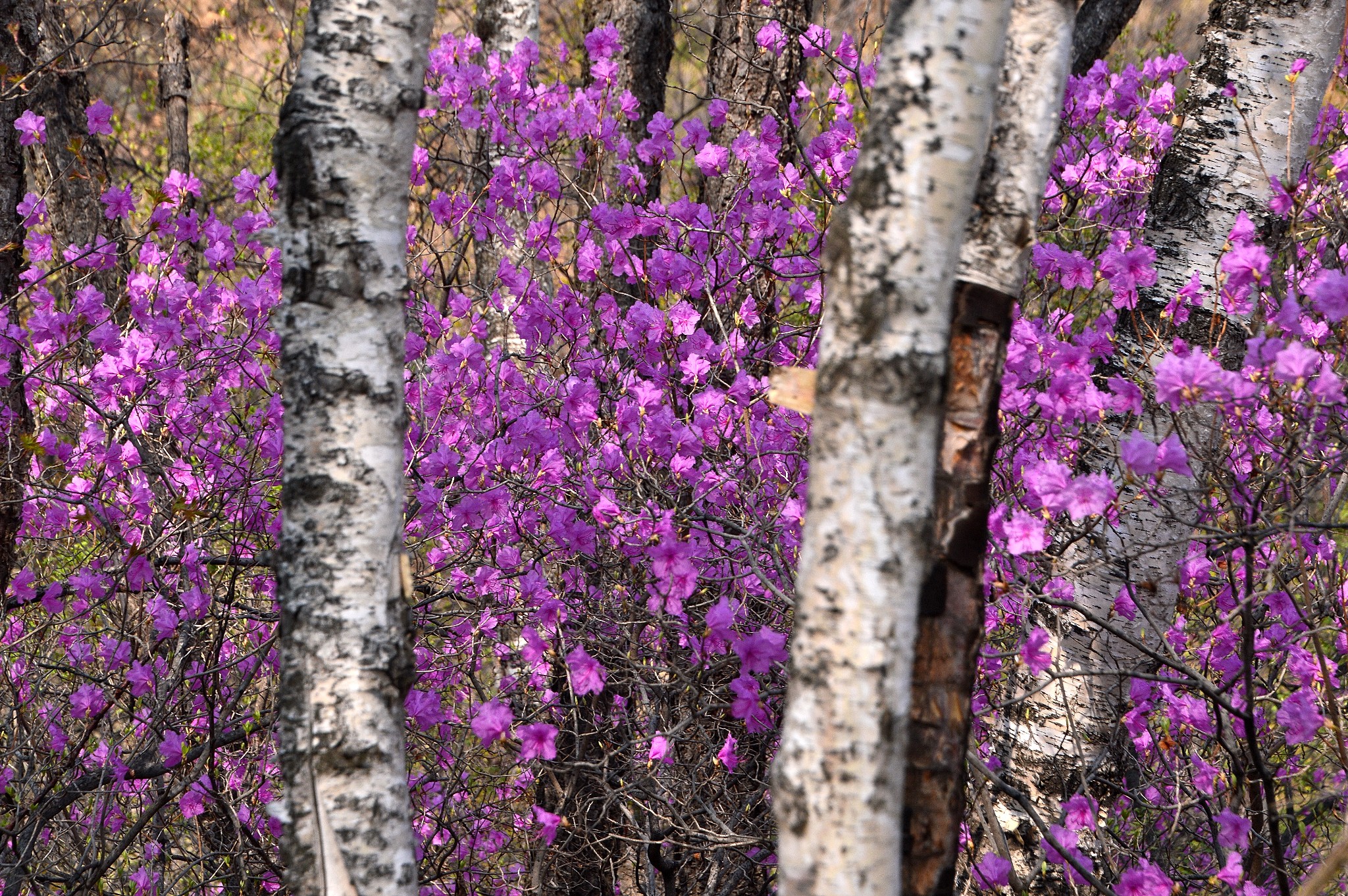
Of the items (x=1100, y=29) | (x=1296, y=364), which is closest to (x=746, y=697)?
(x=1296, y=364)

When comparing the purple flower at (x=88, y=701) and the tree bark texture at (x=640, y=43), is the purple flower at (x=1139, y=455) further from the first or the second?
the tree bark texture at (x=640, y=43)

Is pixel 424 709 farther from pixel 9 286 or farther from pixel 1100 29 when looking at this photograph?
pixel 1100 29

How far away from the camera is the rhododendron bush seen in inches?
113

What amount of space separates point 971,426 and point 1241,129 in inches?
84.5

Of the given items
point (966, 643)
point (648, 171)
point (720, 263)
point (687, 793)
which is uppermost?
point (648, 171)

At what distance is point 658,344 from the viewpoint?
11.7 ft

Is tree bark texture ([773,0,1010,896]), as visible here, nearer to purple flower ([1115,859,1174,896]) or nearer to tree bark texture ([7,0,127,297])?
purple flower ([1115,859,1174,896])

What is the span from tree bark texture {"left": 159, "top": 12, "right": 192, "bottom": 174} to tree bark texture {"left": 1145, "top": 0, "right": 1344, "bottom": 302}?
6.08m

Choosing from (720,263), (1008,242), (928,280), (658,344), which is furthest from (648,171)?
(928,280)

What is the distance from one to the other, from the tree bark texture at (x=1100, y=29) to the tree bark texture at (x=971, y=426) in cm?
311

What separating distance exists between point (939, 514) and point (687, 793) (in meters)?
1.99

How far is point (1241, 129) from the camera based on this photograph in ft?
10.7

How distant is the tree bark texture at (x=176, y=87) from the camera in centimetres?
688

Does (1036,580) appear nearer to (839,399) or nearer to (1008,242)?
(1008,242)
